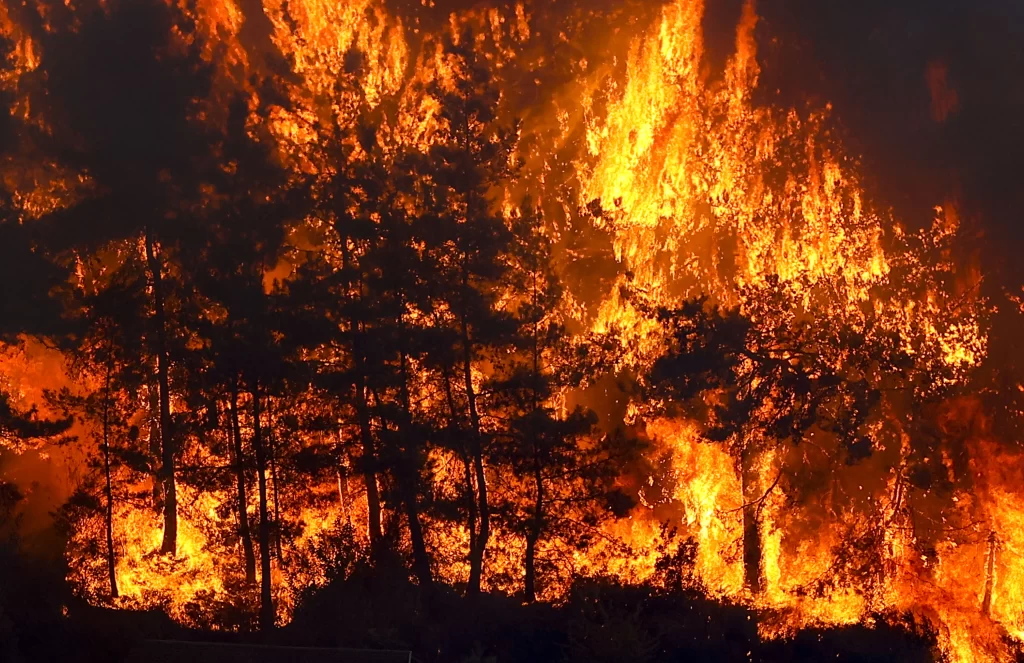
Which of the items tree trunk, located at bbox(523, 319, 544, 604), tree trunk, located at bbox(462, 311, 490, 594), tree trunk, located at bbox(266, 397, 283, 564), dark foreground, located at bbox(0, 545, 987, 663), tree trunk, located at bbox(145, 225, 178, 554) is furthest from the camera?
tree trunk, located at bbox(145, 225, 178, 554)

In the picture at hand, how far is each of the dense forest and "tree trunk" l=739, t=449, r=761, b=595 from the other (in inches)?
2.9

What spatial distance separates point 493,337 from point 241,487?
538 centimetres

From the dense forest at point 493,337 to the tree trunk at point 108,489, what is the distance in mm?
99

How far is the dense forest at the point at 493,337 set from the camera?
1598cm

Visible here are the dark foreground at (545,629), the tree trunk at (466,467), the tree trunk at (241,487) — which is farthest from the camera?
the tree trunk at (241,487)

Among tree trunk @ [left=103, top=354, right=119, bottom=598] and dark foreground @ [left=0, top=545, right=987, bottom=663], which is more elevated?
tree trunk @ [left=103, top=354, right=119, bottom=598]

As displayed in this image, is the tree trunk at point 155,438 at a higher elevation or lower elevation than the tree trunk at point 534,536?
higher

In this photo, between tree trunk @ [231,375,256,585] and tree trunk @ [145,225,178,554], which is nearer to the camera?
tree trunk @ [231,375,256,585]

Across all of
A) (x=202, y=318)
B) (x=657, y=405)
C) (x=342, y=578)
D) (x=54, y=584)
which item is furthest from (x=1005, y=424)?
(x=54, y=584)

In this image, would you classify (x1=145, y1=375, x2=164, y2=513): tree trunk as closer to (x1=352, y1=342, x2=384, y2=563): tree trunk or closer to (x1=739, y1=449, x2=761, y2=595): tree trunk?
(x1=352, y1=342, x2=384, y2=563): tree trunk

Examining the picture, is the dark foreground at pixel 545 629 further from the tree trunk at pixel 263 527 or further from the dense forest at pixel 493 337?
the tree trunk at pixel 263 527

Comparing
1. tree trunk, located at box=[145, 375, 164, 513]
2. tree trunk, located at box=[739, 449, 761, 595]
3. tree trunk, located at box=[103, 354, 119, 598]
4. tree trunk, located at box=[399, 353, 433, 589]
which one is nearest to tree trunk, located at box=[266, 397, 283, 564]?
tree trunk, located at box=[145, 375, 164, 513]

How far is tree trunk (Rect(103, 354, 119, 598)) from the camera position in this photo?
16.9 m

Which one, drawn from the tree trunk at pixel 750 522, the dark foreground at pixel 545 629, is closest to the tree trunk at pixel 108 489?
the dark foreground at pixel 545 629
